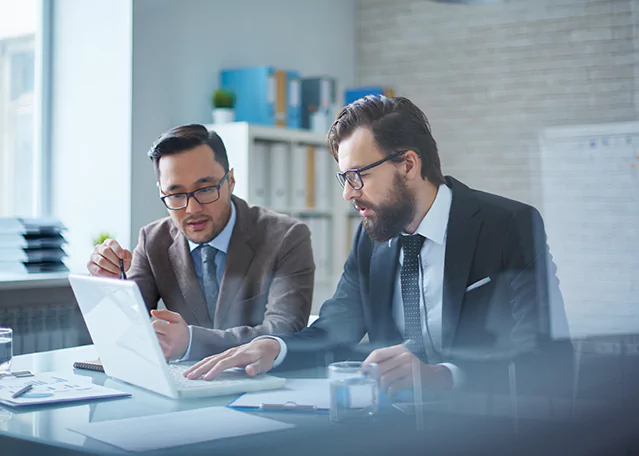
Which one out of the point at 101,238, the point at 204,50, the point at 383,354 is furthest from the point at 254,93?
the point at 383,354

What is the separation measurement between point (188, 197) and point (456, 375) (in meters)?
0.90

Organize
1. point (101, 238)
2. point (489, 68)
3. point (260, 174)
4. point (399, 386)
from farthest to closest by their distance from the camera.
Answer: point (489, 68), point (260, 174), point (101, 238), point (399, 386)

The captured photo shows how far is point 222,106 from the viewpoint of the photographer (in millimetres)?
2934

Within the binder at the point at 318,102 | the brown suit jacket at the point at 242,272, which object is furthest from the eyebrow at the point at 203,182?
the binder at the point at 318,102

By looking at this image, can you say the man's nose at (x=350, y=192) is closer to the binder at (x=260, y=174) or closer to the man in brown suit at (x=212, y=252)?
the man in brown suit at (x=212, y=252)

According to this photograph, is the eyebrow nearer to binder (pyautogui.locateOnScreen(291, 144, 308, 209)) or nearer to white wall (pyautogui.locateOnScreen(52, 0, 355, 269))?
white wall (pyautogui.locateOnScreen(52, 0, 355, 269))

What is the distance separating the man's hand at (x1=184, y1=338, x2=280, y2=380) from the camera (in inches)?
45.6

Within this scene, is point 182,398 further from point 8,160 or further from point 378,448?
point 8,160

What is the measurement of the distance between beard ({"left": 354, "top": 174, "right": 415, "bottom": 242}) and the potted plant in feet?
5.24

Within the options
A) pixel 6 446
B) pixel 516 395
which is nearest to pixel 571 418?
pixel 516 395

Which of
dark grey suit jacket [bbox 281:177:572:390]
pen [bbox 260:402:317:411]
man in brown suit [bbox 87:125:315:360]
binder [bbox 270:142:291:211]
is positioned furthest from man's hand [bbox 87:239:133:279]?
binder [bbox 270:142:291:211]

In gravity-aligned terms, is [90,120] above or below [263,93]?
below

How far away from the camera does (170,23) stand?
288cm

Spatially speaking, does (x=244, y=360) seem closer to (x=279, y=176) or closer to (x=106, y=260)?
(x=106, y=260)
